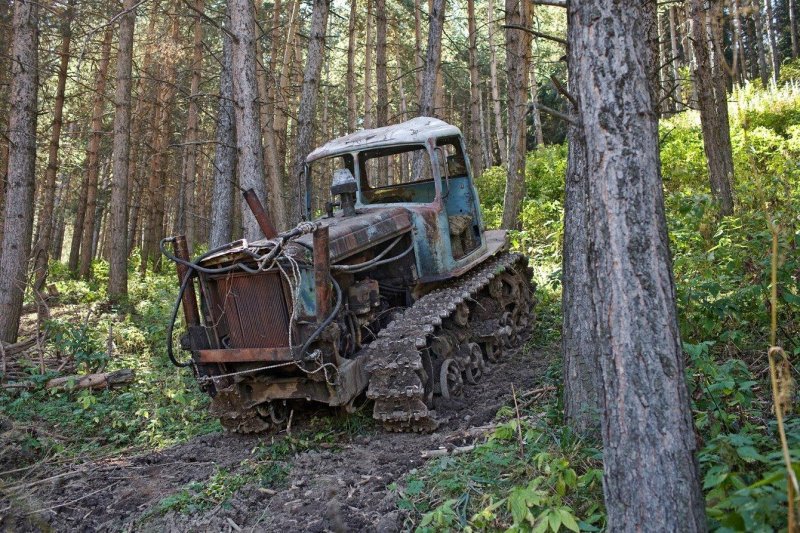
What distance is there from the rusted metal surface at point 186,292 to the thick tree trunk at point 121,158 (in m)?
8.20

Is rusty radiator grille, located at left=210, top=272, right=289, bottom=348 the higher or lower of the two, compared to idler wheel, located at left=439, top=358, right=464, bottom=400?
higher

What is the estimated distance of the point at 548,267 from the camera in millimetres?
11898

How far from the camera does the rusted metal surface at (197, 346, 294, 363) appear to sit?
5.43 m

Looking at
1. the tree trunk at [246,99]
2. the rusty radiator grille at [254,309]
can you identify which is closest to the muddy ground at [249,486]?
the rusty radiator grille at [254,309]

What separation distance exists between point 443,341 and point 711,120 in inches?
230

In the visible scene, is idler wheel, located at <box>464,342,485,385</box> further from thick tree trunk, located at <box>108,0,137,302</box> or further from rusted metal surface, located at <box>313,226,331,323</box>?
thick tree trunk, located at <box>108,0,137,302</box>

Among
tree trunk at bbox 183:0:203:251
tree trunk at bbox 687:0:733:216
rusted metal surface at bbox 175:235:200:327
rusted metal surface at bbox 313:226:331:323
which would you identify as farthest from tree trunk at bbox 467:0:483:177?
rusted metal surface at bbox 313:226:331:323

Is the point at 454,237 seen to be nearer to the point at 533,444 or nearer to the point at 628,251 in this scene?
the point at 533,444

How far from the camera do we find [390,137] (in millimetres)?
7562

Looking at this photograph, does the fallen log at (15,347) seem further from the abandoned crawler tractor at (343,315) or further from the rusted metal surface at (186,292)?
the rusted metal surface at (186,292)

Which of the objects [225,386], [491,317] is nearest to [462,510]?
[225,386]

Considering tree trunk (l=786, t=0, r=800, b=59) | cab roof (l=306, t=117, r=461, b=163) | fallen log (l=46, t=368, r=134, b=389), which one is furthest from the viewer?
tree trunk (l=786, t=0, r=800, b=59)

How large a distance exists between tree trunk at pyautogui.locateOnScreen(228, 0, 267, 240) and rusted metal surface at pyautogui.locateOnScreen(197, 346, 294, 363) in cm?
366

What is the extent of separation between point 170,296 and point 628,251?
11.7 m
